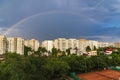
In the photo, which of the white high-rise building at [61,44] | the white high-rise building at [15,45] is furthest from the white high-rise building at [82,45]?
the white high-rise building at [15,45]

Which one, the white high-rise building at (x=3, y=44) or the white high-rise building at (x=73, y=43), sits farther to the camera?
the white high-rise building at (x=73, y=43)

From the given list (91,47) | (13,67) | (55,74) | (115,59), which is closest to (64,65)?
(55,74)

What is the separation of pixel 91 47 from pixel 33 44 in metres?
21.2

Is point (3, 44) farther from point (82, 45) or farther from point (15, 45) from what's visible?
point (82, 45)

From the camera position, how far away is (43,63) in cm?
2570

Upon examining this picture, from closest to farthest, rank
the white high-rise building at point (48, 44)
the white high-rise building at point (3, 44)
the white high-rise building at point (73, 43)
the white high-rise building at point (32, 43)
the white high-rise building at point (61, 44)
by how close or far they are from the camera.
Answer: the white high-rise building at point (3, 44) < the white high-rise building at point (61, 44) < the white high-rise building at point (73, 43) < the white high-rise building at point (32, 43) < the white high-rise building at point (48, 44)

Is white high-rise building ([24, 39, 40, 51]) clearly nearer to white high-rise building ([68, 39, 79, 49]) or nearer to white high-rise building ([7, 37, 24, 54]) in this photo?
white high-rise building ([7, 37, 24, 54])

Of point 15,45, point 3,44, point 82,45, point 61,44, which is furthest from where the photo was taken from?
point 82,45

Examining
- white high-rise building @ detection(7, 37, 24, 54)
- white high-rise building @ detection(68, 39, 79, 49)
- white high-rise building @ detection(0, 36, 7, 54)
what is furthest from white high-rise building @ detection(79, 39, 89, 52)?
white high-rise building @ detection(0, 36, 7, 54)

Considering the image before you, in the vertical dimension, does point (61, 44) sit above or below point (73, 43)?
below

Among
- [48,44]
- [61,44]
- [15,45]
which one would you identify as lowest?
[15,45]

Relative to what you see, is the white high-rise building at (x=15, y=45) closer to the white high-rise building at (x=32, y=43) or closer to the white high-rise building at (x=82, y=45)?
the white high-rise building at (x=32, y=43)

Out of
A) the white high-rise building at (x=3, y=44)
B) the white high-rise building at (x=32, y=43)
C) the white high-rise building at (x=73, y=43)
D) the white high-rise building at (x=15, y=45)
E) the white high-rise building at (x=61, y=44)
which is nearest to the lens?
the white high-rise building at (x=3, y=44)

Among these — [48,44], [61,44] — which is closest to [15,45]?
[48,44]
